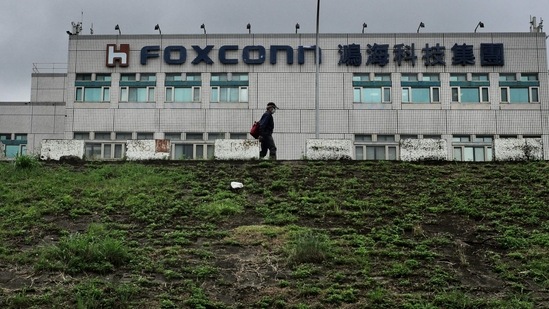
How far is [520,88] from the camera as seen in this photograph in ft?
141

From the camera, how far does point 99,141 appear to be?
42.0 meters

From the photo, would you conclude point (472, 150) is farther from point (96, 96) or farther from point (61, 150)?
point (61, 150)

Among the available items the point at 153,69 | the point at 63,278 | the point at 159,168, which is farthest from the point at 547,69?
the point at 63,278

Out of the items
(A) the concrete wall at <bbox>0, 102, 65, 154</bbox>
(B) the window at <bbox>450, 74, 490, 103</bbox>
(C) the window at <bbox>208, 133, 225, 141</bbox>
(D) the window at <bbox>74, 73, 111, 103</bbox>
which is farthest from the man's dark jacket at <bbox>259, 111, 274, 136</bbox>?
(A) the concrete wall at <bbox>0, 102, 65, 154</bbox>

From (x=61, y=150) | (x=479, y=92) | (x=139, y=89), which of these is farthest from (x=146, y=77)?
(x=61, y=150)

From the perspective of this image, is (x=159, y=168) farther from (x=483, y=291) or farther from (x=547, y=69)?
(x=547, y=69)

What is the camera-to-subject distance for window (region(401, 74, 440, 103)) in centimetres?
4262

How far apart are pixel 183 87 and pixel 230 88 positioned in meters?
2.57

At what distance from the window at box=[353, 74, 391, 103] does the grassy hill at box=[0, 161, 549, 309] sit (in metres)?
21.8

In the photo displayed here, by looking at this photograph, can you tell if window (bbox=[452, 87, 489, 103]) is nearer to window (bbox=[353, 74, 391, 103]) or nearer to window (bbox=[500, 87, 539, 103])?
window (bbox=[500, 87, 539, 103])

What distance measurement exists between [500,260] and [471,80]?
30224 mm

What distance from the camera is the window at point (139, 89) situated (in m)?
43.2

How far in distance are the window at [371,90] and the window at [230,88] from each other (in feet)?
19.2

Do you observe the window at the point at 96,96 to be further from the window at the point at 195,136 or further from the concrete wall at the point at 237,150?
the concrete wall at the point at 237,150
